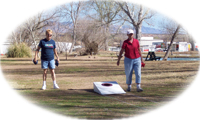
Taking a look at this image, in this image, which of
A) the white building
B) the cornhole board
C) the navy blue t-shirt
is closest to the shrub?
the navy blue t-shirt

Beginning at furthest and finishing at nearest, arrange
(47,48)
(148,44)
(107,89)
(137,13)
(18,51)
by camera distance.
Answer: (148,44), (18,51), (137,13), (47,48), (107,89)

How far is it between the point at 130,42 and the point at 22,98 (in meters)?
3.56

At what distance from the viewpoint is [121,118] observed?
15.4 ft

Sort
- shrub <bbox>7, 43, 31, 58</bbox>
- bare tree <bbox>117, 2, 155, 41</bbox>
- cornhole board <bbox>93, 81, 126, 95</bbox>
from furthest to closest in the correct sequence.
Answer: shrub <bbox>7, 43, 31, 58</bbox>, bare tree <bbox>117, 2, 155, 41</bbox>, cornhole board <bbox>93, 81, 126, 95</bbox>

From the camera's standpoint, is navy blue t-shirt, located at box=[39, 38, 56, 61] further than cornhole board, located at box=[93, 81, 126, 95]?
Yes

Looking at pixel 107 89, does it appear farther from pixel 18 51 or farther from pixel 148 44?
pixel 148 44

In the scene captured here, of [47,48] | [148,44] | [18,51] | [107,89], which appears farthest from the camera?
[148,44]

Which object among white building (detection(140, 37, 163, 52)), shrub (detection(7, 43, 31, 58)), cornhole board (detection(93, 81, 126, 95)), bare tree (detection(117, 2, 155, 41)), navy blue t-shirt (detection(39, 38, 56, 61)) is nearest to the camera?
cornhole board (detection(93, 81, 126, 95))

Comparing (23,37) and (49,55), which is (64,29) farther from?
(49,55)

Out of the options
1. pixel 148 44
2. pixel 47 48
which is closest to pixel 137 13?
pixel 47 48

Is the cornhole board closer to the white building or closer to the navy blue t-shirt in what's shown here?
the navy blue t-shirt

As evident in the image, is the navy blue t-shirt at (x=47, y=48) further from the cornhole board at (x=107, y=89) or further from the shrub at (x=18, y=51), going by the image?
the shrub at (x=18, y=51)

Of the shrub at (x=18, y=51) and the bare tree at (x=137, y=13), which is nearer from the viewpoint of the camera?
the bare tree at (x=137, y=13)

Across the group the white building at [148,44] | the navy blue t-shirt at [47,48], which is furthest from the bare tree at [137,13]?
the white building at [148,44]
